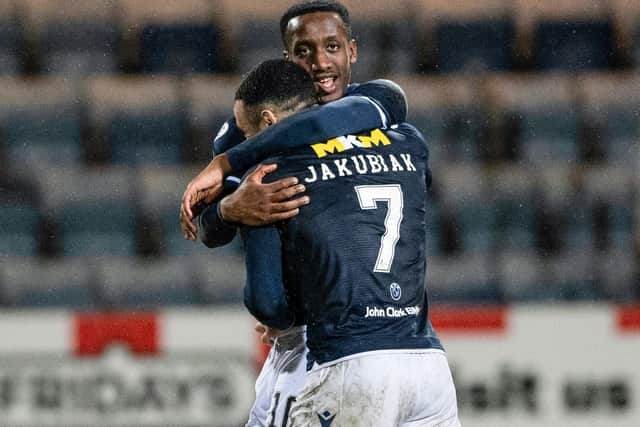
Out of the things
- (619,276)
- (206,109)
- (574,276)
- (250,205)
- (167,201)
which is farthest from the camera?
(206,109)

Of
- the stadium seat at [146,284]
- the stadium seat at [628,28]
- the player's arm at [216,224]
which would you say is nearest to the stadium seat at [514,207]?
the stadium seat at [628,28]

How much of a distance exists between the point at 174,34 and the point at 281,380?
575 cm

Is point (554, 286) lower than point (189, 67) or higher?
lower

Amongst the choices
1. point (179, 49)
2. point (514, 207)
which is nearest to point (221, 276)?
point (514, 207)

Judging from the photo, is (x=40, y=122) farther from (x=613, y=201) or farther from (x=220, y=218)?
(x=220, y=218)

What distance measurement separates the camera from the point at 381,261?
Answer: 9.74 ft

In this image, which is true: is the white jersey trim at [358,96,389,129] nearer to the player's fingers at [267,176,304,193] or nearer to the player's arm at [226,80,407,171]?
the player's arm at [226,80,407,171]

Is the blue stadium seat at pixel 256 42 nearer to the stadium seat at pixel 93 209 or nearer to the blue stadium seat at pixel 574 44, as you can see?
the stadium seat at pixel 93 209

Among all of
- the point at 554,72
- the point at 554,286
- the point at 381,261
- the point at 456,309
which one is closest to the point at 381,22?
the point at 554,72

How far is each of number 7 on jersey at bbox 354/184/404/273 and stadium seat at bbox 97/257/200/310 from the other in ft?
14.5

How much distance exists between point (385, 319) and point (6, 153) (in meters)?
5.66

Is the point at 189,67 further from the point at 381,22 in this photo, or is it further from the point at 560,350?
the point at 560,350

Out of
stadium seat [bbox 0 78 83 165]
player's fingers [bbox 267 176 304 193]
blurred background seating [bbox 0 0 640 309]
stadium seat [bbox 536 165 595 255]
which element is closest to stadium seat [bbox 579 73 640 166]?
blurred background seating [bbox 0 0 640 309]

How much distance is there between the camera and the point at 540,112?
836 cm
